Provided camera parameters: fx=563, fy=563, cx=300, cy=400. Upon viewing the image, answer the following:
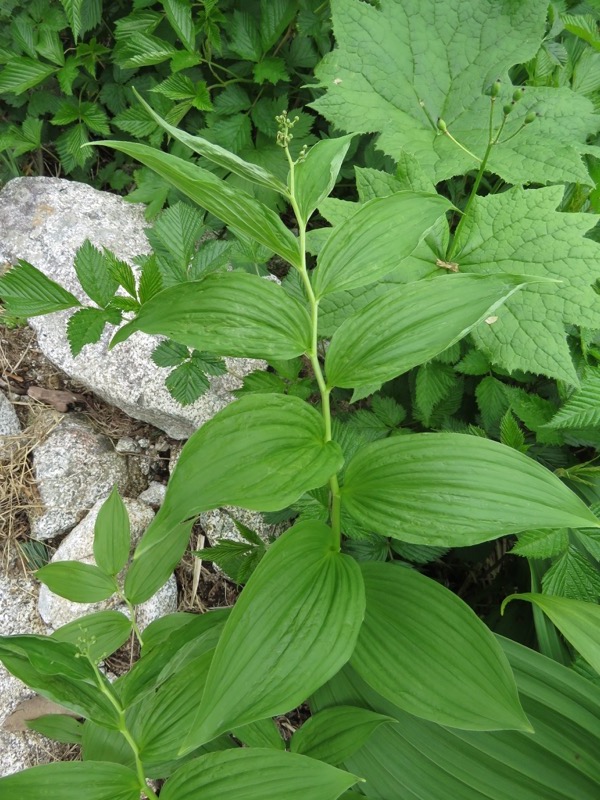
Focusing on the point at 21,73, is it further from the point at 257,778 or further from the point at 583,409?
the point at 257,778

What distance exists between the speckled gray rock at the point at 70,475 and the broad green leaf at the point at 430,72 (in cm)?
134

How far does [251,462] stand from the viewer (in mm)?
816

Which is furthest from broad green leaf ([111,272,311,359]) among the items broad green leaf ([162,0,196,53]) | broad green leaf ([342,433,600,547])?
broad green leaf ([162,0,196,53])

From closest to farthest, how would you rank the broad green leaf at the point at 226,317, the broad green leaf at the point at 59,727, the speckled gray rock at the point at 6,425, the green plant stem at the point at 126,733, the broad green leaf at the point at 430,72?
the broad green leaf at the point at 226,317, the green plant stem at the point at 126,733, the broad green leaf at the point at 59,727, the broad green leaf at the point at 430,72, the speckled gray rock at the point at 6,425

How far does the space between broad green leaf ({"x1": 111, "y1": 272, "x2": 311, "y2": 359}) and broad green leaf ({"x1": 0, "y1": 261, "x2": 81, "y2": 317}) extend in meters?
0.58

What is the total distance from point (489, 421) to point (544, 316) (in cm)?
31

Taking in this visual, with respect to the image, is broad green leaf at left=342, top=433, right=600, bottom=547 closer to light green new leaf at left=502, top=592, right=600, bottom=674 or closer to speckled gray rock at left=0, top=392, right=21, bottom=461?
light green new leaf at left=502, top=592, right=600, bottom=674

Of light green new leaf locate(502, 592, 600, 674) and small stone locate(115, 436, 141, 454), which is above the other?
light green new leaf locate(502, 592, 600, 674)

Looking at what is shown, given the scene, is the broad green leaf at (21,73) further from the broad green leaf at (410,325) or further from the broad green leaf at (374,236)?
the broad green leaf at (410,325)

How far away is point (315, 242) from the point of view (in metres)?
1.35

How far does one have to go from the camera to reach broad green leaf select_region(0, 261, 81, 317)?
54.0 inches

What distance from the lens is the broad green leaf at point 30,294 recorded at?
4.50 ft

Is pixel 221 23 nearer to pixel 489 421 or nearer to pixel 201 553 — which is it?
pixel 489 421

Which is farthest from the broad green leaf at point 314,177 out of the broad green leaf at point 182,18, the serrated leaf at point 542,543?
the broad green leaf at point 182,18
